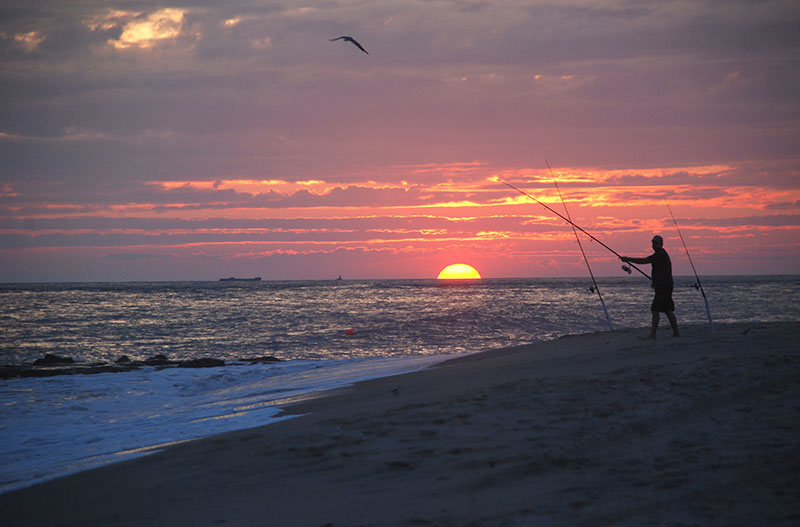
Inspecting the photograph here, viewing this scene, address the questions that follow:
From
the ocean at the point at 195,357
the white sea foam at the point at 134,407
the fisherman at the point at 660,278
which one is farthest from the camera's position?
the fisherman at the point at 660,278

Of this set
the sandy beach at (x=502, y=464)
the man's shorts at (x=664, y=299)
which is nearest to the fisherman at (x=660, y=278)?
the man's shorts at (x=664, y=299)

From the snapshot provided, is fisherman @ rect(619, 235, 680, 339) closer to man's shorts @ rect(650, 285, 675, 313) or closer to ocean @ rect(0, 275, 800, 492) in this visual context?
man's shorts @ rect(650, 285, 675, 313)

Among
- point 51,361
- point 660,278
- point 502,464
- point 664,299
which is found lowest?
point 51,361

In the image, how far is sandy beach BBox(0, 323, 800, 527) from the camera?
3.70 meters

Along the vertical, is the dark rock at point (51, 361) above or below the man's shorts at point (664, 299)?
below

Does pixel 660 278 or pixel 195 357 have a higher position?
Result: pixel 660 278

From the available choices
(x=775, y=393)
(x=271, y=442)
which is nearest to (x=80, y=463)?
(x=271, y=442)

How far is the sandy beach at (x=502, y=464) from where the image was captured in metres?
3.70

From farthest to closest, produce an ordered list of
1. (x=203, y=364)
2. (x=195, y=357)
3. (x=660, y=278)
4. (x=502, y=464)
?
(x=195, y=357) < (x=203, y=364) < (x=660, y=278) < (x=502, y=464)

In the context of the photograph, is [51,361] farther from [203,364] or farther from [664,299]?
[664,299]

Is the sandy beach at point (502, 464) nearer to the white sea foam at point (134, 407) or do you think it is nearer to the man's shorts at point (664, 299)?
the white sea foam at point (134, 407)

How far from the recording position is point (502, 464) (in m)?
4.39

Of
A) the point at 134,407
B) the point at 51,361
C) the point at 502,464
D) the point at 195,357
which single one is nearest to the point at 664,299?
the point at 502,464

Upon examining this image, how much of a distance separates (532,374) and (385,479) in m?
4.00
